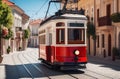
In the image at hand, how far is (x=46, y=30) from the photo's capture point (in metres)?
25.5

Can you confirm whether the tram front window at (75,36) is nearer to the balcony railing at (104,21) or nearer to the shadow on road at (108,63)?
the shadow on road at (108,63)

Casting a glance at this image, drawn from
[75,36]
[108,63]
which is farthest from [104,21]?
[75,36]

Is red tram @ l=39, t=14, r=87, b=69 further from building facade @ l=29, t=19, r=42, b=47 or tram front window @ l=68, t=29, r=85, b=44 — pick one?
building facade @ l=29, t=19, r=42, b=47

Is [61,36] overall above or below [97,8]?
below

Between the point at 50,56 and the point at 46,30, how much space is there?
7.51 ft

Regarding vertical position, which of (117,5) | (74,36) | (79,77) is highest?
(117,5)

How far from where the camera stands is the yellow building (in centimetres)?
4072

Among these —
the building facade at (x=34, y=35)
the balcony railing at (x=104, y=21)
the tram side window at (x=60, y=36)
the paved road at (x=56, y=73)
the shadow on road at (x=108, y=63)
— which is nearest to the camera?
the paved road at (x=56, y=73)

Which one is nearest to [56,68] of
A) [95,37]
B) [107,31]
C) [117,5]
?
[117,5]

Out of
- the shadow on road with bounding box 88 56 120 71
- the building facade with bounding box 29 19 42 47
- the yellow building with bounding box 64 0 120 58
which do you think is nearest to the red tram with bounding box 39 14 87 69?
the shadow on road with bounding box 88 56 120 71

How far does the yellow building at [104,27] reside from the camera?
40.7m

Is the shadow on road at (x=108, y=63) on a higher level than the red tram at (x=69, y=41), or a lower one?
lower

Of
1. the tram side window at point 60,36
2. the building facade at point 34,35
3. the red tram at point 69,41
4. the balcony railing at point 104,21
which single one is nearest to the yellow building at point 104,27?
the balcony railing at point 104,21

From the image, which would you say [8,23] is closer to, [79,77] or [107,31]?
[107,31]
